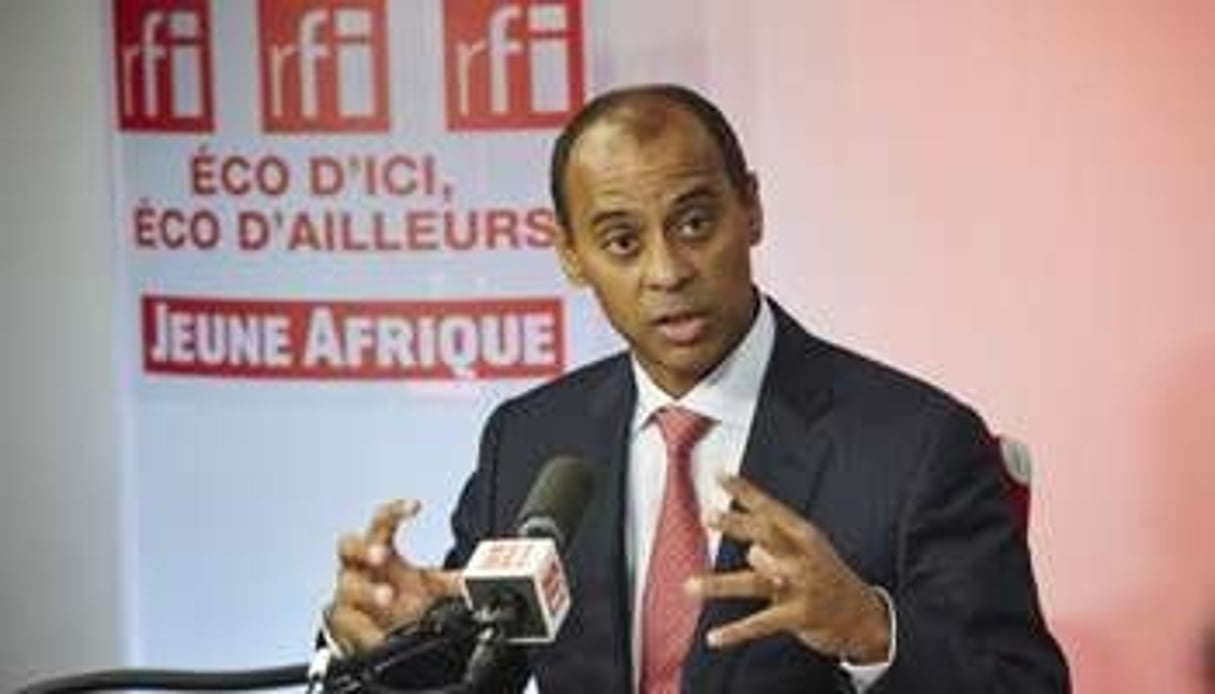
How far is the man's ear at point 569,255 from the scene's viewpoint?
1927mm

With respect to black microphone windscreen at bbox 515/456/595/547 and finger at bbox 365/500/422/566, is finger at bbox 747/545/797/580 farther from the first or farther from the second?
finger at bbox 365/500/422/566

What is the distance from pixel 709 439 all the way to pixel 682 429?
27 millimetres

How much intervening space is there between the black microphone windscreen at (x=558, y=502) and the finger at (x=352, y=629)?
0.21m

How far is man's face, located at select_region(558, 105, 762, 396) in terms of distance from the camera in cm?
182

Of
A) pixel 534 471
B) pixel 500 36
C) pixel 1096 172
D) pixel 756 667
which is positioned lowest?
pixel 756 667

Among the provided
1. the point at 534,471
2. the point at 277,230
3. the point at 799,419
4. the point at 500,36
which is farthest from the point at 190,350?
the point at 799,419

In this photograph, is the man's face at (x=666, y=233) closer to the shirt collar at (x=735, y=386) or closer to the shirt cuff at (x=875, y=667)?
the shirt collar at (x=735, y=386)

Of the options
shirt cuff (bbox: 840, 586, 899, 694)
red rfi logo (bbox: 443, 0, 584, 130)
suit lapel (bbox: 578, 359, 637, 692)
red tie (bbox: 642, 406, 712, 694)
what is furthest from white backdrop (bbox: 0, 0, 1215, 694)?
shirt cuff (bbox: 840, 586, 899, 694)

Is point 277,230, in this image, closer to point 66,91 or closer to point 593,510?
point 66,91

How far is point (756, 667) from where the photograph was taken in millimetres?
1799

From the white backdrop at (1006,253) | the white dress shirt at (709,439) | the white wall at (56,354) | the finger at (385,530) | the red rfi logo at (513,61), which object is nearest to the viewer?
the finger at (385,530)

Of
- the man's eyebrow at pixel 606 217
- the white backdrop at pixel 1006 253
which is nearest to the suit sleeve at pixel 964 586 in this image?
the man's eyebrow at pixel 606 217

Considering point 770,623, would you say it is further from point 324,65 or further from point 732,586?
point 324,65

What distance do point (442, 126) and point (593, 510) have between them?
1071 millimetres
